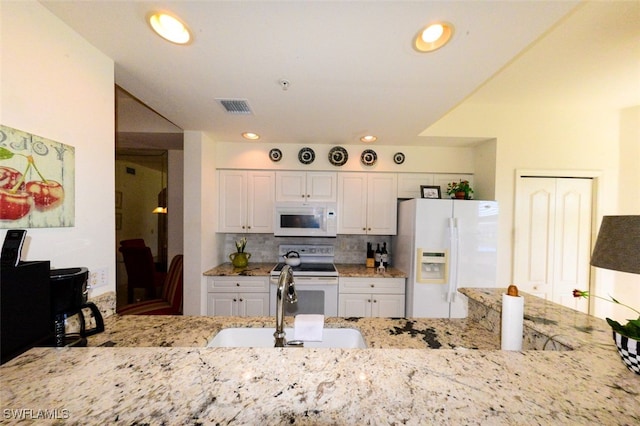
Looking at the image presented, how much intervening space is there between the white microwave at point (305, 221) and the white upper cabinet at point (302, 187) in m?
0.15

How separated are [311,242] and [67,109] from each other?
2645 mm

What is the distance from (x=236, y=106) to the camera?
197 cm

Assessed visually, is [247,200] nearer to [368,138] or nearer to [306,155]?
[306,155]

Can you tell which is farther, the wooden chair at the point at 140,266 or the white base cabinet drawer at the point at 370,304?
the wooden chair at the point at 140,266

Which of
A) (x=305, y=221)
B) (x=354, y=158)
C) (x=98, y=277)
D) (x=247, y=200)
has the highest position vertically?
(x=354, y=158)

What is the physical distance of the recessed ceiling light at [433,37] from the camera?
1100 mm

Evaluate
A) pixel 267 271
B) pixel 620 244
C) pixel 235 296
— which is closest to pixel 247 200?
pixel 267 271

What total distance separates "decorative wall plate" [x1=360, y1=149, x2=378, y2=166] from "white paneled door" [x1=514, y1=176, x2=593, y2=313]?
5.43ft

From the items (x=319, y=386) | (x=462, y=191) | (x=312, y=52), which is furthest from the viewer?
(x=462, y=191)

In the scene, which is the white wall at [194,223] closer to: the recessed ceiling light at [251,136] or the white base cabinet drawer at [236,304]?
the white base cabinet drawer at [236,304]

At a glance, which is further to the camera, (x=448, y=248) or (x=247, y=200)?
(x=247, y=200)

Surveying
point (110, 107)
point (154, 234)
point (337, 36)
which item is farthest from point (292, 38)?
point (154, 234)

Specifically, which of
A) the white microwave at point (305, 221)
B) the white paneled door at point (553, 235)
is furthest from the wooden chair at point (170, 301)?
the white paneled door at point (553, 235)

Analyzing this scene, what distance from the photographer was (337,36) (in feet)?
3.83
